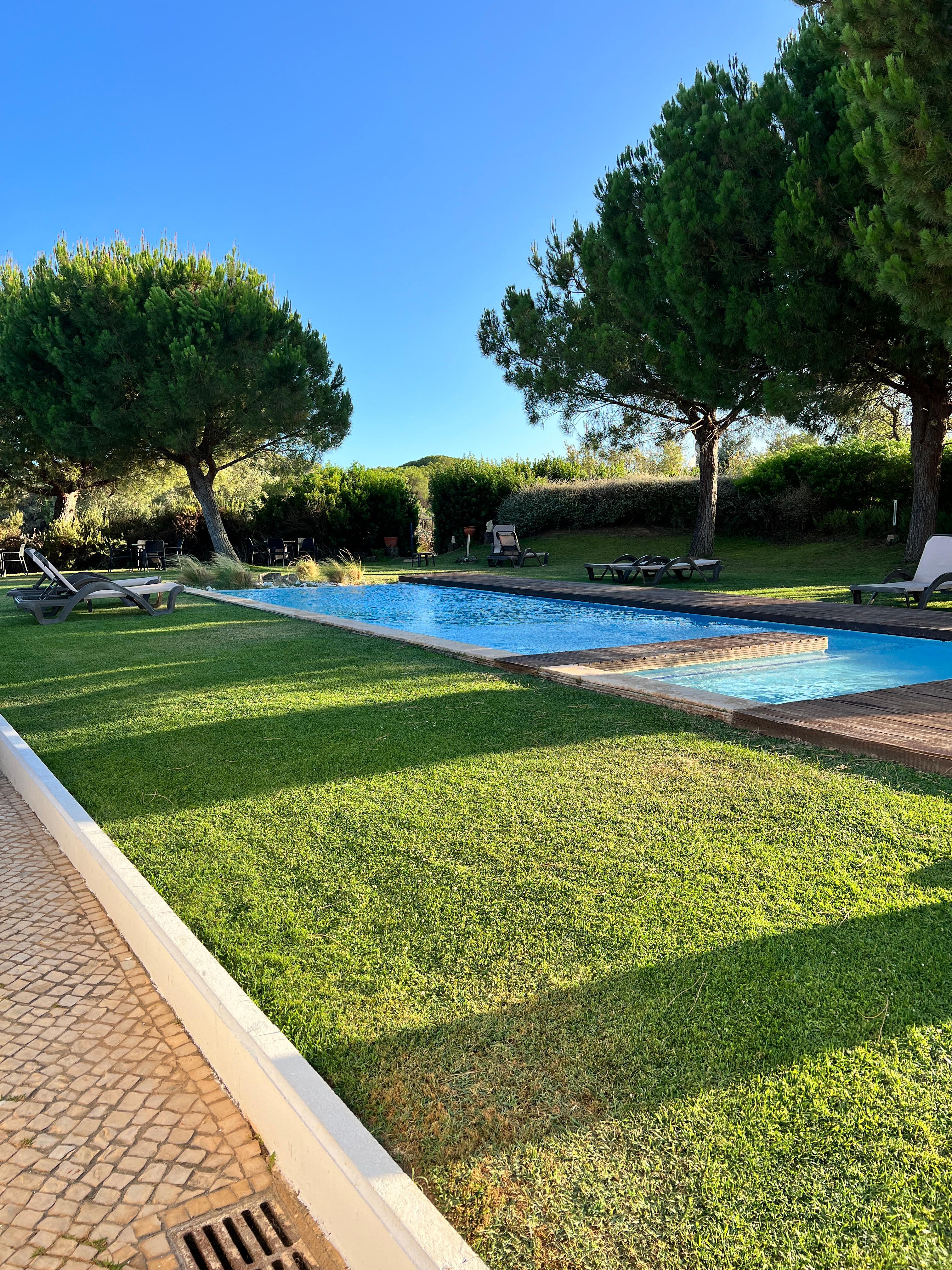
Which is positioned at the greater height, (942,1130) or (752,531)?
(752,531)

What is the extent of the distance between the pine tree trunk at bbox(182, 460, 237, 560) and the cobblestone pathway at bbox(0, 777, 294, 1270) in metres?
19.6

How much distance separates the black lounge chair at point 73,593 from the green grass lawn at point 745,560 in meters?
5.88

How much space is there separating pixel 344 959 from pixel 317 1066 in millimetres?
418

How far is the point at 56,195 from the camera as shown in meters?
28.7

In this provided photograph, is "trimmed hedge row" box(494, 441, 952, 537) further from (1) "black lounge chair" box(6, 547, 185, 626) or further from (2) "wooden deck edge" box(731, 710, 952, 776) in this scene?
(1) "black lounge chair" box(6, 547, 185, 626)

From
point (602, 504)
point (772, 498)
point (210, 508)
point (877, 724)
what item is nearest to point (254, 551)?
point (210, 508)

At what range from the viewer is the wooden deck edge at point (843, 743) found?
3.29m

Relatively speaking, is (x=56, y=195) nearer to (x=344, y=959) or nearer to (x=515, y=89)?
(x=515, y=89)

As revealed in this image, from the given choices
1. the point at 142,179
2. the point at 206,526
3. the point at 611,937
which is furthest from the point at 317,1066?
the point at 142,179

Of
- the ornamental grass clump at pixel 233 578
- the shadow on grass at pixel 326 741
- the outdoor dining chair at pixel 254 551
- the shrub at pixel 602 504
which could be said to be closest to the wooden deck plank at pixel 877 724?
the shadow on grass at pixel 326 741

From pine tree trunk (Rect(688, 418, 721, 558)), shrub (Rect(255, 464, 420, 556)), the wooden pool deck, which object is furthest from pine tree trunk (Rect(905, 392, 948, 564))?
shrub (Rect(255, 464, 420, 556))

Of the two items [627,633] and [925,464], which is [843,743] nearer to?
[627,633]

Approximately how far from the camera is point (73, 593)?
9.65m

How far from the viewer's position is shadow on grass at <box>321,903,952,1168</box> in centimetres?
152
